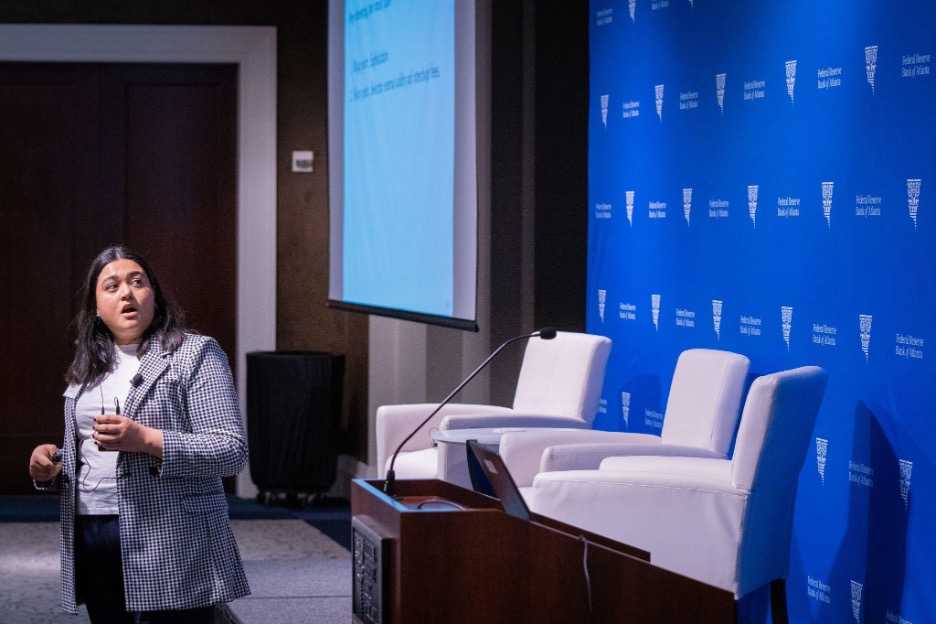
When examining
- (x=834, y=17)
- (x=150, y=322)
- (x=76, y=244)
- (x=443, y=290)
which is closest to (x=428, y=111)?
(x=443, y=290)

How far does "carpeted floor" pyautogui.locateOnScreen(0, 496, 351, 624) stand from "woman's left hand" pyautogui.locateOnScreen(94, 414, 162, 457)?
6.87 feet

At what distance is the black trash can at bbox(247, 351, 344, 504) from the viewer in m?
6.82

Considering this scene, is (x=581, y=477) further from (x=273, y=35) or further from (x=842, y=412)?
(x=273, y=35)

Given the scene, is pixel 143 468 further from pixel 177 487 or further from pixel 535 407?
pixel 535 407

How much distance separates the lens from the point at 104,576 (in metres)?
2.65

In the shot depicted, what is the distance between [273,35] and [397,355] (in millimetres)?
2019

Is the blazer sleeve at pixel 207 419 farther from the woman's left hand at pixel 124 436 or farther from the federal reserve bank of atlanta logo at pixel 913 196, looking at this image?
the federal reserve bank of atlanta logo at pixel 913 196

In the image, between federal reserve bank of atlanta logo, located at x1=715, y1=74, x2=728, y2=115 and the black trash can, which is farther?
the black trash can

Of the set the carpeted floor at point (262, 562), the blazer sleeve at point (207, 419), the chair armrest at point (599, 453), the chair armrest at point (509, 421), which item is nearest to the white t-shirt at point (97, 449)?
the blazer sleeve at point (207, 419)

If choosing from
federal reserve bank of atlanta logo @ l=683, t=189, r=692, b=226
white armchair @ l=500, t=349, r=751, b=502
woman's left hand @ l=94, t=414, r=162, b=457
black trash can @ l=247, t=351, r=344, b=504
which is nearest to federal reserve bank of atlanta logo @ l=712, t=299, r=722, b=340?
white armchair @ l=500, t=349, r=751, b=502

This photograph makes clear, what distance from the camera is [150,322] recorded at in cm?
279

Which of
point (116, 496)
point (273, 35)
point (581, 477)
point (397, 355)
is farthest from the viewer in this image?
Result: point (273, 35)

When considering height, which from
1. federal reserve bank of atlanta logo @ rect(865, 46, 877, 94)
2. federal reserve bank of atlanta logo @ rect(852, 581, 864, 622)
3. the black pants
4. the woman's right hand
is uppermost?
federal reserve bank of atlanta logo @ rect(865, 46, 877, 94)

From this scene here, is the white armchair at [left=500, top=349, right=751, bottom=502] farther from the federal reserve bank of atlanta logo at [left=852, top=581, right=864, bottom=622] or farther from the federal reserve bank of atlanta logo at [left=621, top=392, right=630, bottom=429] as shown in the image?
the federal reserve bank of atlanta logo at [left=621, top=392, right=630, bottom=429]
